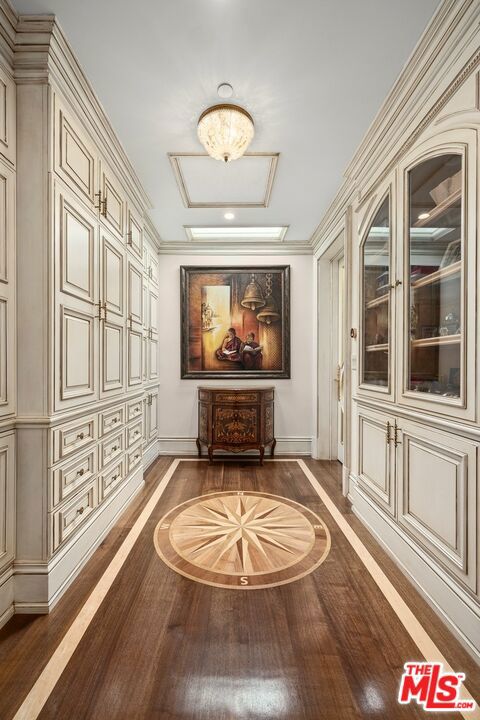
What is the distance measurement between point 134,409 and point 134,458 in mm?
453

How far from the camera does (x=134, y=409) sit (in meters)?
3.18

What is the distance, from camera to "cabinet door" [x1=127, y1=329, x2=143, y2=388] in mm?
3000

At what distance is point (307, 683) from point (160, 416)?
135 inches

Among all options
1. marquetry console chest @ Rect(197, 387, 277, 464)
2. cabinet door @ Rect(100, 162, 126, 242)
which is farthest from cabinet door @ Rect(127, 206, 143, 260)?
marquetry console chest @ Rect(197, 387, 277, 464)

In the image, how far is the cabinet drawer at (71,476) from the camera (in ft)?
5.75

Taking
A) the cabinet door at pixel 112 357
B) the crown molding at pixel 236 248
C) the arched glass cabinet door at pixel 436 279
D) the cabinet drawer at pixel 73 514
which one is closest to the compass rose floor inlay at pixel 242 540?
the cabinet drawer at pixel 73 514

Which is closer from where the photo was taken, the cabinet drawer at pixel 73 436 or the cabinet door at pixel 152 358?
the cabinet drawer at pixel 73 436

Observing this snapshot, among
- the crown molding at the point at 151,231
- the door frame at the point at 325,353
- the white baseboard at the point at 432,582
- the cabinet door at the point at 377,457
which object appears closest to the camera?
the white baseboard at the point at 432,582

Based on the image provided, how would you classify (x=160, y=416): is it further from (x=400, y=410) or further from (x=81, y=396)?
(x=400, y=410)

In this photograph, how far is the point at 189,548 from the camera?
2232mm

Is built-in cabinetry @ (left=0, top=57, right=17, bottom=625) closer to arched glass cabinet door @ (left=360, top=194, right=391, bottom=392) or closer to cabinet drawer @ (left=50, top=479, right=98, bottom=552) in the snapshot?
cabinet drawer @ (left=50, top=479, right=98, bottom=552)

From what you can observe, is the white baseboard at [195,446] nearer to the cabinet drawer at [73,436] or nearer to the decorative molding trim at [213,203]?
the cabinet drawer at [73,436]

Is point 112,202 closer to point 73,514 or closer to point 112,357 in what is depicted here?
point 112,357

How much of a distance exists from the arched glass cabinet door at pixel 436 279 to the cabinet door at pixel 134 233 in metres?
2.22
